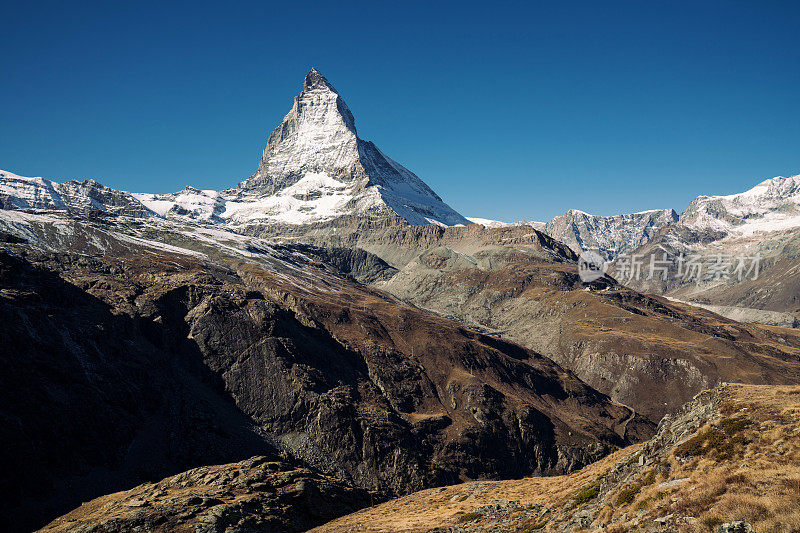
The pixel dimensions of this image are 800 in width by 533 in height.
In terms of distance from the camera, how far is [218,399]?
444 feet

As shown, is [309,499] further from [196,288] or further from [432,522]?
[196,288]

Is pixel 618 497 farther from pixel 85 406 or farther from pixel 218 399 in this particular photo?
pixel 218 399

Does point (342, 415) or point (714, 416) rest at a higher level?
point (714, 416)

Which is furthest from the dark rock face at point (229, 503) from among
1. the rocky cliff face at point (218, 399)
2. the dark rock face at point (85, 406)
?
the dark rock face at point (85, 406)

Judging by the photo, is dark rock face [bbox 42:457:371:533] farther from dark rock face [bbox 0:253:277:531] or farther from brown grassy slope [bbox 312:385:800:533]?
brown grassy slope [bbox 312:385:800:533]

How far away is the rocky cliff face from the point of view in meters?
95.2

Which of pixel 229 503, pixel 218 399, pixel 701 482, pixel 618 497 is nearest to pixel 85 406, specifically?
pixel 218 399

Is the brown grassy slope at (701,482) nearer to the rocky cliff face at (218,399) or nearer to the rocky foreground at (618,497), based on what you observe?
the rocky foreground at (618,497)

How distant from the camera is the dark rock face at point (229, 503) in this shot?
180 feet

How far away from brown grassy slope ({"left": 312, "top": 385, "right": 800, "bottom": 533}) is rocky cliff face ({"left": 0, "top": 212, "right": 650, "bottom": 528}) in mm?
53362

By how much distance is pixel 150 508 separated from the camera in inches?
2303

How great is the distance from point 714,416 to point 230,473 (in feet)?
222

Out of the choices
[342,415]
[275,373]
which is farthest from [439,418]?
[275,373]

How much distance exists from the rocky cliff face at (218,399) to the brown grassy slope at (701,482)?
2101 inches
